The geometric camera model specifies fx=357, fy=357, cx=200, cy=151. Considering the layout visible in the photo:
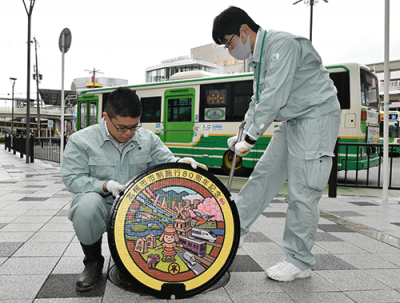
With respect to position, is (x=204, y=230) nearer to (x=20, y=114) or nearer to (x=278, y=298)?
(x=278, y=298)

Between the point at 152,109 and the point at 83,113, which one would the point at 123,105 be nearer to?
the point at 152,109

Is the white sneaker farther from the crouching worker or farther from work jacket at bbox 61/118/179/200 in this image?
work jacket at bbox 61/118/179/200

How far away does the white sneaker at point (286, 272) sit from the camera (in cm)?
232

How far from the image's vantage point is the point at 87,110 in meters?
12.8

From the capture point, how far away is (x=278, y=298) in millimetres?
2059

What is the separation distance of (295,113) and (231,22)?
2.47 feet

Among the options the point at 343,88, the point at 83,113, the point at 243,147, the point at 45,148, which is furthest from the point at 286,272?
the point at 45,148

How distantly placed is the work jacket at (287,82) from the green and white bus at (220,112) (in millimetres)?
5545

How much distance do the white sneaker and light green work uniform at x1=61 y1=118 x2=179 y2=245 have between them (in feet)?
3.63

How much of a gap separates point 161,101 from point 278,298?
9219mm

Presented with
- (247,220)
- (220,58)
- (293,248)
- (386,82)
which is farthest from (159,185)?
(220,58)

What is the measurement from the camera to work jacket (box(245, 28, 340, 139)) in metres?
2.29

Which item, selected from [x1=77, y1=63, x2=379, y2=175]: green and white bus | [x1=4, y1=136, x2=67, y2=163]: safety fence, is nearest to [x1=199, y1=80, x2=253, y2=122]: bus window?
[x1=77, y1=63, x2=379, y2=175]: green and white bus

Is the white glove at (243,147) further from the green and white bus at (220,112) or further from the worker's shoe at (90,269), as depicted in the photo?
the green and white bus at (220,112)
